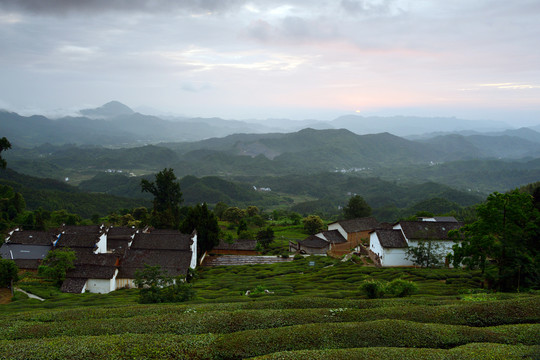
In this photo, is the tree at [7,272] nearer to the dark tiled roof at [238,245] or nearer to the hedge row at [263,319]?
the hedge row at [263,319]

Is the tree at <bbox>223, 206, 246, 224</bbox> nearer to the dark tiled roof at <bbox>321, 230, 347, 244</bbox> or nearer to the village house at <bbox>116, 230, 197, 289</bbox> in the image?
the dark tiled roof at <bbox>321, 230, 347, 244</bbox>

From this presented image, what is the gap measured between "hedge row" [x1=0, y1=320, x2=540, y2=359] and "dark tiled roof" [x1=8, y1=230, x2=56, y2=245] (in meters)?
33.7

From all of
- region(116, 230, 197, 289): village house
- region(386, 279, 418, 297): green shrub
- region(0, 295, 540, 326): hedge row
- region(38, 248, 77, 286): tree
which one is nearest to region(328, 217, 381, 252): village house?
region(116, 230, 197, 289): village house

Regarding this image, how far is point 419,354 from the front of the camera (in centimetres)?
1353

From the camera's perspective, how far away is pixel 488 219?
87.0 feet

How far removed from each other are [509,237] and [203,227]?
42271mm

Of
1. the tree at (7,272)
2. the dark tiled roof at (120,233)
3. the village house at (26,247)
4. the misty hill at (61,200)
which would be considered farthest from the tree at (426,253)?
the misty hill at (61,200)

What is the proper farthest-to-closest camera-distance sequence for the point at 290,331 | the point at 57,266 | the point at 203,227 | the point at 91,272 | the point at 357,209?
the point at 357,209
the point at 203,227
the point at 91,272
the point at 57,266
the point at 290,331

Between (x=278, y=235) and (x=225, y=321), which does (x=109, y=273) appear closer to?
(x=225, y=321)

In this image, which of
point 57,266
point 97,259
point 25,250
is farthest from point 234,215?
point 57,266

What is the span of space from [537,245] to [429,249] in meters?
14.4

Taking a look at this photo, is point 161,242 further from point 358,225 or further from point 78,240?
point 358,225

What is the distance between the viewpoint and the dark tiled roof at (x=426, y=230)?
1719 inches

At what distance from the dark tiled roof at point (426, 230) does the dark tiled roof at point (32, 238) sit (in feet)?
152
